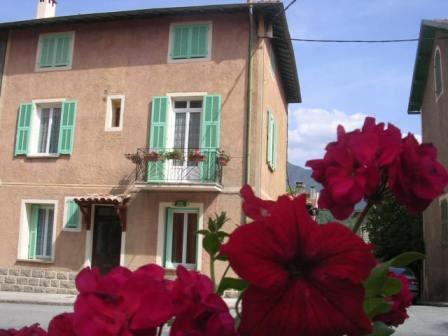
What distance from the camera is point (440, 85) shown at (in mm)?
18562

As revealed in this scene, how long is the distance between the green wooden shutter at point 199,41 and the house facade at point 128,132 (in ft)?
0.11

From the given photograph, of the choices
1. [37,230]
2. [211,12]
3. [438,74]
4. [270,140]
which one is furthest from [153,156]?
[438,74]

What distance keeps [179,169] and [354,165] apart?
1418 cm

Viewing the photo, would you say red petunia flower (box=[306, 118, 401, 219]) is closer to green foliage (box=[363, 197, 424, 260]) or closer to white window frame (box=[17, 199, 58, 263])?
white window frame (box=[17, 199, 58, 263])

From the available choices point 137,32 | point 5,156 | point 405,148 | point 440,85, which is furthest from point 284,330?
point 440,85

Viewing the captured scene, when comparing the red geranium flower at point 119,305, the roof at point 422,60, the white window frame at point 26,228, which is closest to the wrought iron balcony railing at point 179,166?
the white window frame at point 26,228

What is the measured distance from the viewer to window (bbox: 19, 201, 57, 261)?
16312mm

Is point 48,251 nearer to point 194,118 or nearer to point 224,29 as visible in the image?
point 194,118

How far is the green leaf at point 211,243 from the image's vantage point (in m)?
0.97

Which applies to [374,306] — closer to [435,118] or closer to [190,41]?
[190,41]

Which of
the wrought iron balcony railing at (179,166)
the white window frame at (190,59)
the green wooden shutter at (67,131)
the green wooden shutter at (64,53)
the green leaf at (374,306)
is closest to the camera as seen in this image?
the green leaf at (374,306)

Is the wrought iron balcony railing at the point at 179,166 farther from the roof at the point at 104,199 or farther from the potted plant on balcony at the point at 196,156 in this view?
the roof at the point at 104,199

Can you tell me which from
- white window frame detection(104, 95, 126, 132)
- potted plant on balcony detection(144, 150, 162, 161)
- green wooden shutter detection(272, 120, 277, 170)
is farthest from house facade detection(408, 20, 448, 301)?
white window frame detection(104, 95, 126, 132)

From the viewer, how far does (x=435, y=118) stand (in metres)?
19.9
